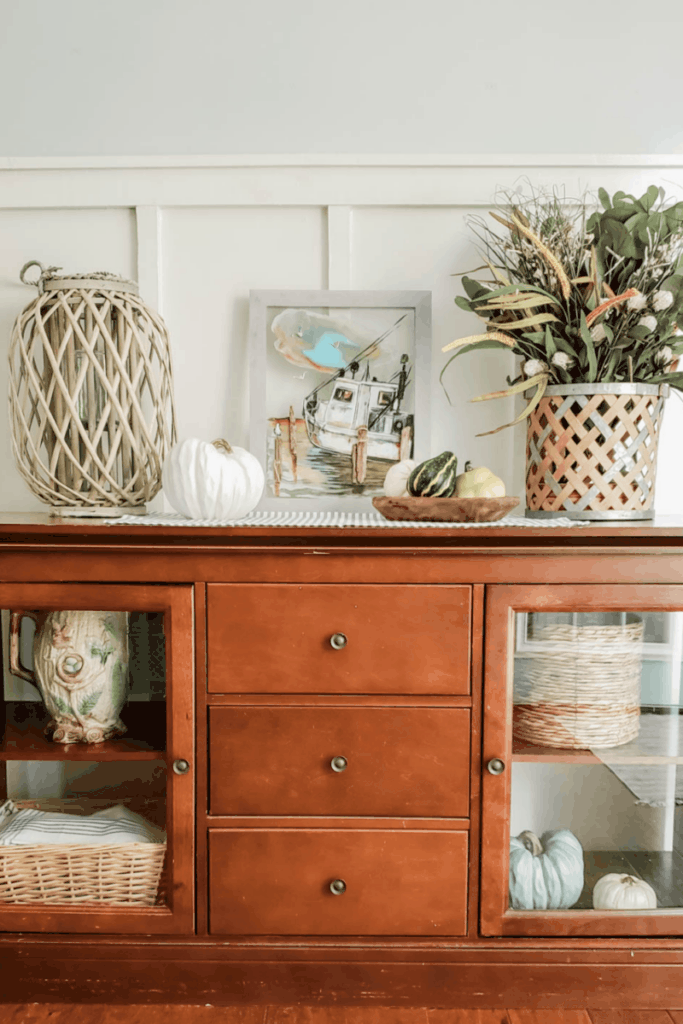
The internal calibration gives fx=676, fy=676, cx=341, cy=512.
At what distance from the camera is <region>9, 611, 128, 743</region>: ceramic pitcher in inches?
49.5

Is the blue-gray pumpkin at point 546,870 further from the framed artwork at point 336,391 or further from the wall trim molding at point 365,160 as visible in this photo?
the wall trim molding at point 365,160

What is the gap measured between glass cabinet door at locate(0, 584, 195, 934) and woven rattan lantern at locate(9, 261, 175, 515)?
0.25m

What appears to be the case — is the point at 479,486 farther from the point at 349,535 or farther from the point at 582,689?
the point at 582,689

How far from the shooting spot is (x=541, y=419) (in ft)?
4.52

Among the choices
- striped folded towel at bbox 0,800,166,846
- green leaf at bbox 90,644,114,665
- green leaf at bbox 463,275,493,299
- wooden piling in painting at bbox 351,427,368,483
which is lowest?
striped folded towel at bbox 0,800,166,846

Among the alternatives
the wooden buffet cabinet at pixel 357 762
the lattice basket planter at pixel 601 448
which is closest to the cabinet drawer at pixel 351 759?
the wooden buffet cabinet at pixel 357 762

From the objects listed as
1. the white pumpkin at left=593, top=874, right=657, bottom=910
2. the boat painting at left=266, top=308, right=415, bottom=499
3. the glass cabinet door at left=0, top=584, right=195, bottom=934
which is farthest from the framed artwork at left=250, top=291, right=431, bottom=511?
the white pumpkin at left=593, top=874, right=657, bottom=910

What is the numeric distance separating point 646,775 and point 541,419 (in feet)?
Result: 2.32

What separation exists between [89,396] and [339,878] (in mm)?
1041

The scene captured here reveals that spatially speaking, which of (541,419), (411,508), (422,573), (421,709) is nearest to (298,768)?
(421,709)

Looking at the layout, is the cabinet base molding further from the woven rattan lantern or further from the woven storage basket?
the woven rattan lantern

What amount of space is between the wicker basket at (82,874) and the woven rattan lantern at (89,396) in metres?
0.64

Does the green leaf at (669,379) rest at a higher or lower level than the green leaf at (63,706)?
higher

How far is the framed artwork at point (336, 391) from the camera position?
1.57 m
